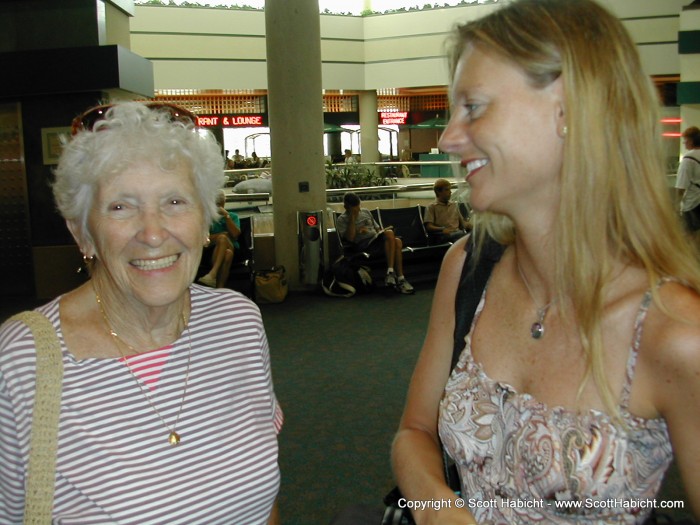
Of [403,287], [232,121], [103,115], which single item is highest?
[232,121]

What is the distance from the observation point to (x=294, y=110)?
9.18 meters

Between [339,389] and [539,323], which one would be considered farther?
[339,389]

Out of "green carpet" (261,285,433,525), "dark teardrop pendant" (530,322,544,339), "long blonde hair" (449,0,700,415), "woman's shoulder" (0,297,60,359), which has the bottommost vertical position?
"green carpet" (261,285,433,525)

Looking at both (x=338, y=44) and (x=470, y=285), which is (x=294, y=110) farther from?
(x=338, y=44)

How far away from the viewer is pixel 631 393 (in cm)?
134

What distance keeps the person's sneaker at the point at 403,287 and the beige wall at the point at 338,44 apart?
36.9 ft

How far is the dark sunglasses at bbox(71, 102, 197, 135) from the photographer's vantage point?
171 cm

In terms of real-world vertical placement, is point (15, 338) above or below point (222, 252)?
above

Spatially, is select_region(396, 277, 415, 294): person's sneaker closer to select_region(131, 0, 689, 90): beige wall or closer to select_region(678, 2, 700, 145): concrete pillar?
select_region(678, 2, 700, 145): concrete pillar

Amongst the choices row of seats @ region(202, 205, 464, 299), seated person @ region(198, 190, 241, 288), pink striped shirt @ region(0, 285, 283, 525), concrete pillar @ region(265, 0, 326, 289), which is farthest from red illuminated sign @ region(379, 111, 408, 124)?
pink striped shirt @ region(0, 285, 283, 525)

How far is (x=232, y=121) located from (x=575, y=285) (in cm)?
2356

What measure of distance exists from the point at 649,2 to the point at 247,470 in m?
21.5

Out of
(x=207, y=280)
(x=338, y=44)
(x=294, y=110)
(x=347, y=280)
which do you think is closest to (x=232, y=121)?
(x=338, y=44)

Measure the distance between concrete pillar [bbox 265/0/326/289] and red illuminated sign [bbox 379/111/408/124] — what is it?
1859 centimetres
